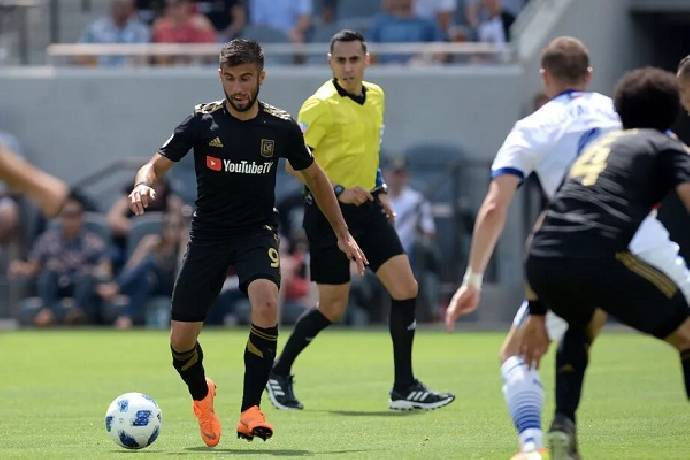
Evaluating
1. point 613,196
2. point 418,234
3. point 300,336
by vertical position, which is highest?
point 613,196

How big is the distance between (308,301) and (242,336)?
170 cm

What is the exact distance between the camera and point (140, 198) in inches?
336

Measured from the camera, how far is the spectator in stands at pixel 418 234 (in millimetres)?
21109

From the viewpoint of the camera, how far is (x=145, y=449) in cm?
905

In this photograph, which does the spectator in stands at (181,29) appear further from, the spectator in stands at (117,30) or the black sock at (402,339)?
the black sock at (402,339)

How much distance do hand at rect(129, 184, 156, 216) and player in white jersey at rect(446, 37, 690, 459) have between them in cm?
179

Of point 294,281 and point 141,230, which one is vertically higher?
point 141,230

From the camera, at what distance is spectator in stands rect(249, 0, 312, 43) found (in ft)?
78.4

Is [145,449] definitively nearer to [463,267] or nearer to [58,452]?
[58,452]

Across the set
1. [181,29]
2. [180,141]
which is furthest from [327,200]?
[181,29]

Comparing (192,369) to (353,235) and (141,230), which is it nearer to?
(353,235)

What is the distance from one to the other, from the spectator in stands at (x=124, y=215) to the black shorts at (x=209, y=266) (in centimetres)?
1229

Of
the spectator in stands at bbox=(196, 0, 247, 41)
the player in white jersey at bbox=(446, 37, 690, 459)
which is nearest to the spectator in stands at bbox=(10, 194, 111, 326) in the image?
the spectator in stands at bbox=(196, 0, 247, 41)

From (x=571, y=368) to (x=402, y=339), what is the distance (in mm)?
4377
